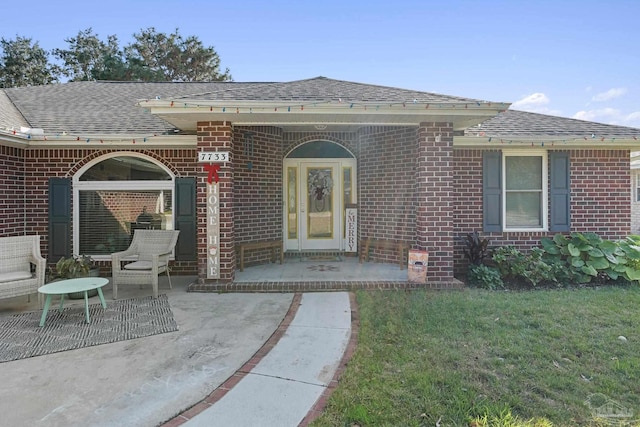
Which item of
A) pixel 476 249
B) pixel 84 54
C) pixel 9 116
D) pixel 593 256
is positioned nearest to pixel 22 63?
pixel 84 54

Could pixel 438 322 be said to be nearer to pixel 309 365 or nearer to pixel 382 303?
pixel 382 303

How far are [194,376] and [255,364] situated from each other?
1.76 feet

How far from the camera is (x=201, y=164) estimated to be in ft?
19.0

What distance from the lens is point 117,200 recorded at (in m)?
7.17

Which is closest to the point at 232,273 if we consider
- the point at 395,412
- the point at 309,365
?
the point at 309,365

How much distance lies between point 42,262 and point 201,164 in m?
2.68

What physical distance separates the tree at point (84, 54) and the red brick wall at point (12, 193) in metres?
23.4

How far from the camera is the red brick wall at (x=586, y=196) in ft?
23.2

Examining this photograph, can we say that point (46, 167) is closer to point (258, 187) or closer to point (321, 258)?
point (258, 187)

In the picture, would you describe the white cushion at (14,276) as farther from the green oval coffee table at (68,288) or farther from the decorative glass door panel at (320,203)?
the decorative glass door panel at (320,203)

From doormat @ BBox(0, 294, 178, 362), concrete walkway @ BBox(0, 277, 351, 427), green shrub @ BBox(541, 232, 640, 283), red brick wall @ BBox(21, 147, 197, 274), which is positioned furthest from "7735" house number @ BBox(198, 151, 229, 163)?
green shrub @ BBox(541, 232, 640, 283)

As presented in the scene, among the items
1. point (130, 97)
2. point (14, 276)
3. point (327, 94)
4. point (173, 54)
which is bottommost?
point (14, 276)

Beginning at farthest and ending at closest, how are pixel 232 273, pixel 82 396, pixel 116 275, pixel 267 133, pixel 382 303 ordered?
1. pixel 267 133
2. pixel 232 273
3. pixel 116 275
4. pixel 382 303
5. pixel 82 396

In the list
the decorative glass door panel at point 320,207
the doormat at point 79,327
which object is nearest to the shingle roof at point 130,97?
the decorative glass door panel at point 320,207
